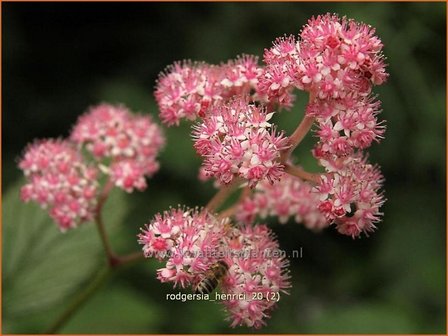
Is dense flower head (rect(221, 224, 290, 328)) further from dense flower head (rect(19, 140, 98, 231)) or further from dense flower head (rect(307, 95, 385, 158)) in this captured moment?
dense flower head (rect(19, 140, 98, 231))

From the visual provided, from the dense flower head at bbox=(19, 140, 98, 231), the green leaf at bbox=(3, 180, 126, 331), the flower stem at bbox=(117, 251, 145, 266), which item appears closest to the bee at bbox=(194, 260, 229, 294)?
the flower stem at bbox=(117, 251, 145, 266)

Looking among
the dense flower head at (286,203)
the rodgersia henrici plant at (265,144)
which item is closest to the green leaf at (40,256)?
the dense flower head at (286,203)

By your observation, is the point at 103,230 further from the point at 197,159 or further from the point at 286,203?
the point at 197,159

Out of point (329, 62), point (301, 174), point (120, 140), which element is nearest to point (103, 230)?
point (120, 140)

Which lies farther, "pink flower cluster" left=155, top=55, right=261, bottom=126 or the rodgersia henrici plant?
"pink flower cluster" left=155, top=55, right=261, bottom=126

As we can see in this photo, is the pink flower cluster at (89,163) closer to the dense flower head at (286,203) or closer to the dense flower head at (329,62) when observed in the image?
the dense flower head at (286,203)
